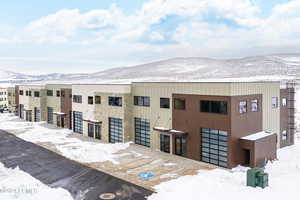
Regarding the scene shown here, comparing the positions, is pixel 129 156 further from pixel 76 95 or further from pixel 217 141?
pixel 76 95

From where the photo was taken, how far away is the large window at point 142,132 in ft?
95.6

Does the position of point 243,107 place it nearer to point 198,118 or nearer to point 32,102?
point 198,118

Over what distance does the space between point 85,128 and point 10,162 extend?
13.2m

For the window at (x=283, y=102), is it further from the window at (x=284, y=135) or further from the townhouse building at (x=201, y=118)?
the window at (x=284, y=135)

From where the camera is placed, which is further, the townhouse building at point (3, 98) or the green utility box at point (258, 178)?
the townhouse building at point (3, 98)

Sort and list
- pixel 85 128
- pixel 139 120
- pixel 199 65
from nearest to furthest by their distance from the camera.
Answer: pixel 139 120 < pixel 85 128 < pixel 199 65

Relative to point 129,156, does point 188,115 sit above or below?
above

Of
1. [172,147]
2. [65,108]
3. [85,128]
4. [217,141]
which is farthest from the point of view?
[65,108]

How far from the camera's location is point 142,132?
2981 centimetres

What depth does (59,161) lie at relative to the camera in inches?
946

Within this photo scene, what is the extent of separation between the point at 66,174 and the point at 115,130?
1155 cm

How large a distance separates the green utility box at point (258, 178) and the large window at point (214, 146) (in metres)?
4.89

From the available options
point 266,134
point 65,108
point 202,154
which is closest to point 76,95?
point 65,108

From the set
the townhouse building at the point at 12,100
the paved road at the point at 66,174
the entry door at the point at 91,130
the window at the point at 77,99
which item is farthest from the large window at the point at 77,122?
the townhouse building at the point at 12,100
